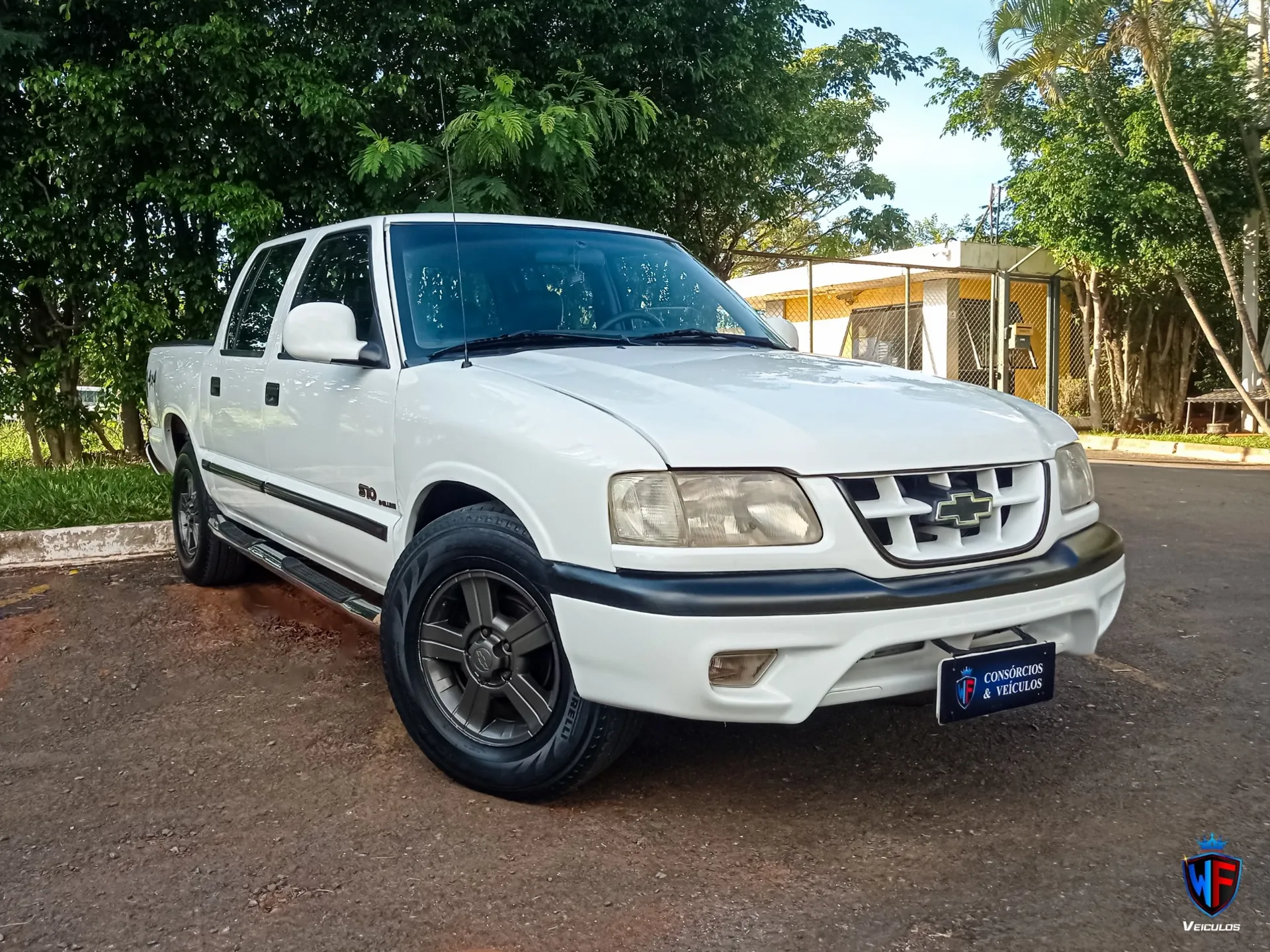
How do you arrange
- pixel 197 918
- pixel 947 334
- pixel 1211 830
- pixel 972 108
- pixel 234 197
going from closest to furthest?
pixel 197 918 < pixel 1211 830 < pixel 234 197 < pixel 972 108 < pixel 947 334

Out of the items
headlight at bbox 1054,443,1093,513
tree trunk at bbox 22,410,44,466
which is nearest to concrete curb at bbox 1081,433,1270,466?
headlight at bbox 1054,443,1093,513

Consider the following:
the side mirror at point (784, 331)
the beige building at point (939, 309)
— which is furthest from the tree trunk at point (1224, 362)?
the side mirror at point (784, 331)

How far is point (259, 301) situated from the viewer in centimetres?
497

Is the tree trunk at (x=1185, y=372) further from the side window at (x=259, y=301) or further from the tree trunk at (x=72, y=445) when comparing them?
the side window at (x=259, y=301)

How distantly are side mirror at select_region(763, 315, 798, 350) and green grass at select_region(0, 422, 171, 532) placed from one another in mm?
4567

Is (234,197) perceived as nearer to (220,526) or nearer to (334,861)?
(220,526)

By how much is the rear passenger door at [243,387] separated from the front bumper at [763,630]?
93.7 inches

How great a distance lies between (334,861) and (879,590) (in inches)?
57.7

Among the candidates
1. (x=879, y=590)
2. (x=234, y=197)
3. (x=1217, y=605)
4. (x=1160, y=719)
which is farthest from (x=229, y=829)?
(x=234, y=197)

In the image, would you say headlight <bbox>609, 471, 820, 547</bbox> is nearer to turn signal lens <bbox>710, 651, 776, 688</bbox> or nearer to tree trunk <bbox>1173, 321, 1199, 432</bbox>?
turn signal lens <bbox>710, 651, 776, 688</bbox>

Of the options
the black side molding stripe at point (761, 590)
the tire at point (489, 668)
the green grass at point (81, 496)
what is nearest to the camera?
the black side molding stripe at point (761, 590)

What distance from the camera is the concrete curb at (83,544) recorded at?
646 cm

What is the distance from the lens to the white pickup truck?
8.40 ft

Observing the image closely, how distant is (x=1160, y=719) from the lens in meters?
3.62
